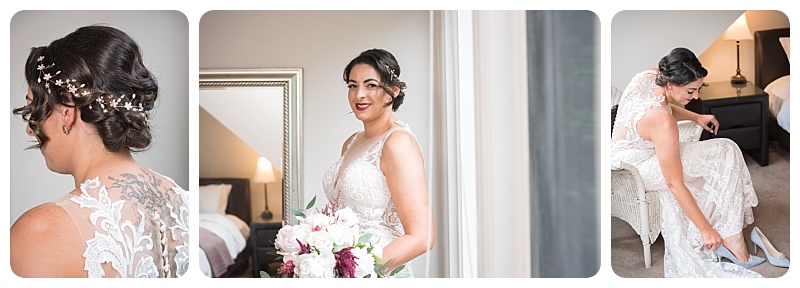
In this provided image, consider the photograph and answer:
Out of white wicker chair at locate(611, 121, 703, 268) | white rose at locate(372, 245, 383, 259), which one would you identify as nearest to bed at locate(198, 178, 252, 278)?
white rose at locate(372, 245, 383, 259)

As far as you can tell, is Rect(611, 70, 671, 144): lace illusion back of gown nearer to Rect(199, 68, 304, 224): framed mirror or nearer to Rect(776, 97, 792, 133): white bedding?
Rect(776, 97, 792, 133): white bedding

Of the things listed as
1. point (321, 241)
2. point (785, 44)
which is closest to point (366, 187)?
point (321, 241)

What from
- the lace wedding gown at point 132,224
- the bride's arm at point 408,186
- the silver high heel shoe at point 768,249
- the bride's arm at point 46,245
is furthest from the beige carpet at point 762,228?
the bride's arm at point 46,245

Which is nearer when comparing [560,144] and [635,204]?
[560,144]

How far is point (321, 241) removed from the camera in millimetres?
1971

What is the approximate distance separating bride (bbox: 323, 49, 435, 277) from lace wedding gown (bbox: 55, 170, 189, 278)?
15.4 inches

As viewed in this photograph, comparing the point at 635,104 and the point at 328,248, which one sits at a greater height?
the point at 635,104

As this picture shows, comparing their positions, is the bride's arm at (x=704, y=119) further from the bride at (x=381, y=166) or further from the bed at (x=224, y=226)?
the bed at (x=224, y=226)

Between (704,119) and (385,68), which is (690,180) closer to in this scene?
(704,119)

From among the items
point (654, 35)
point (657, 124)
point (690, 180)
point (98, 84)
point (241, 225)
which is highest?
point (654, 35)

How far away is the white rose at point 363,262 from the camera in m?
2.00

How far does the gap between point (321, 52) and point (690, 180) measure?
37.6 inches

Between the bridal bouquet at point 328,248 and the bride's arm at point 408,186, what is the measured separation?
73mm
